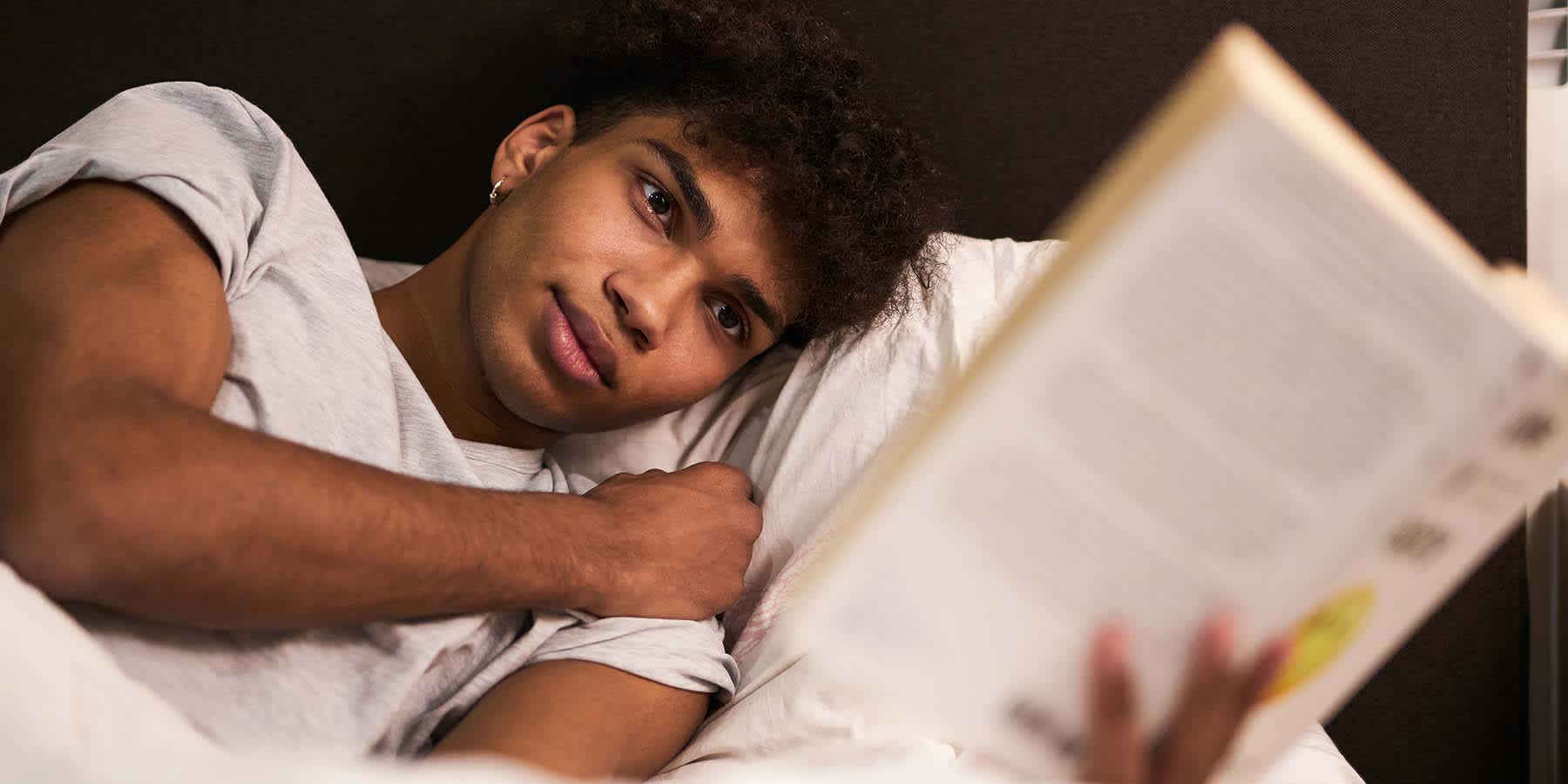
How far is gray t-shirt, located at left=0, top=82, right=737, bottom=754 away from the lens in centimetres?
83

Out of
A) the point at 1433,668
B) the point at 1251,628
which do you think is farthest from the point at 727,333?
the point at 1433,668

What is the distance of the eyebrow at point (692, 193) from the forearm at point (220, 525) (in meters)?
0.41

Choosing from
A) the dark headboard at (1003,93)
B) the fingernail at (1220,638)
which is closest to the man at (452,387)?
the fingernail at (1220,638)

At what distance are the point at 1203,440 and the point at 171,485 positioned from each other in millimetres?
603

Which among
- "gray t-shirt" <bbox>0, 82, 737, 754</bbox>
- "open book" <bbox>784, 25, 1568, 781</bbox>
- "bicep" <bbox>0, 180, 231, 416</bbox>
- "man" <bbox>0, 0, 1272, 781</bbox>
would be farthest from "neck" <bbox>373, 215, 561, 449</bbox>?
"open book" <bbox>784, 25, 1568, 781</bbox>

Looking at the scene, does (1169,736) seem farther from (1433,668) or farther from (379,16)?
(379,16)

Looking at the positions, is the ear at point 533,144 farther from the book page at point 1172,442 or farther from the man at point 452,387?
the book page at point 1172,442

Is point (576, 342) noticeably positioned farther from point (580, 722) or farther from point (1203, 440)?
point (1203, 440)

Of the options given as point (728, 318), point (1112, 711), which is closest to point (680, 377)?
point (728, 318)

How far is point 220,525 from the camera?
2.32 feet

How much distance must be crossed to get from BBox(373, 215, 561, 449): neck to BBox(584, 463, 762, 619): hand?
0.57ft

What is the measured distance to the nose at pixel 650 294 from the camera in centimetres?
109

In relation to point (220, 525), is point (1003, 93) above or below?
above

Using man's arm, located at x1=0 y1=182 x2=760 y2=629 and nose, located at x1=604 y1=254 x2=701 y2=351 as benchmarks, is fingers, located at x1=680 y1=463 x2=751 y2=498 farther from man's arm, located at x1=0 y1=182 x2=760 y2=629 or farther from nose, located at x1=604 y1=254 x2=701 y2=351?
man's arm, located at x1=0 y1=182 x2=760 y2=629
